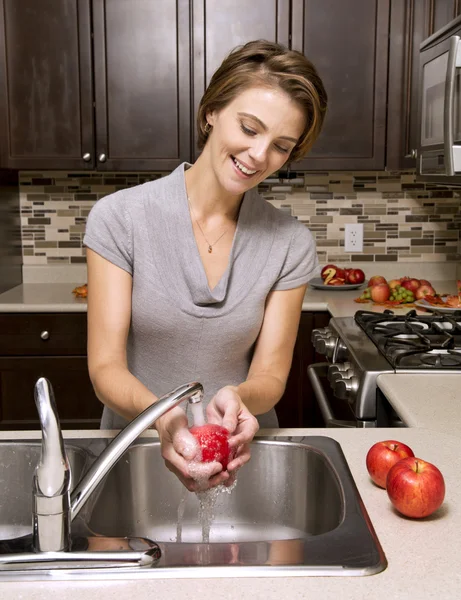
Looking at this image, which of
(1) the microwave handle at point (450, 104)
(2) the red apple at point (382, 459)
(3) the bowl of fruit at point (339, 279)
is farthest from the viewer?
(3) the bowl of fruit at point (339, 279)

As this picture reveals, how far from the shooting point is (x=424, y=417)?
1.52 meters

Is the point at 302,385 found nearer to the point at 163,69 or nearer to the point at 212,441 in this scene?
the point at 163,69

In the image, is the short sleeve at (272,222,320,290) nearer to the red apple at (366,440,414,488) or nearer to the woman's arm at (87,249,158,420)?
the woman's arm at (87,249,158,420)

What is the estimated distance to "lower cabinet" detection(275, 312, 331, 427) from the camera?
9.70 ft

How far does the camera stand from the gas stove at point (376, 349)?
1.97m

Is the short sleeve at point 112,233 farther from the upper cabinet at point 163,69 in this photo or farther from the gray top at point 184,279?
the upper cabinet at point 163,69

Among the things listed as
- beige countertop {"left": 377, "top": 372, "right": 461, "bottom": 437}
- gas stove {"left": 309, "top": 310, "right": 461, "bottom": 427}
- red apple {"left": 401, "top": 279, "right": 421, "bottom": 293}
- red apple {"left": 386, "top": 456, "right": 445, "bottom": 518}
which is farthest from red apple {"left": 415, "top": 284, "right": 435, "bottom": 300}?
red apple {"left": 386, "top": 456, "right": 445, "bottom": 518}

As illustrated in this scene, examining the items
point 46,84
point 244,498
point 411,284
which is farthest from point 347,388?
point 46,84

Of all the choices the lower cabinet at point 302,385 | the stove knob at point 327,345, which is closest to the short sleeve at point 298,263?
the stove knob at point 327,345

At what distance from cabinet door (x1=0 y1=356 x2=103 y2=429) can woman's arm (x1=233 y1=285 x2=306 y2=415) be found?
145 centimetres

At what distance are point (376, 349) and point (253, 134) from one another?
975 millimetres

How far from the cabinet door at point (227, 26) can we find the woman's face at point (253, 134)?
166 centimetres

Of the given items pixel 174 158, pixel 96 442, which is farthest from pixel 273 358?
pixel 174 158

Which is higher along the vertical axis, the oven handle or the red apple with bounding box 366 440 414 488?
the red apple with bounding box 366 440 414 488
